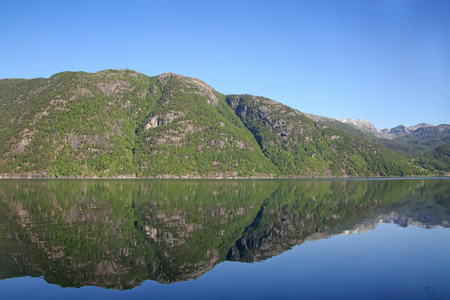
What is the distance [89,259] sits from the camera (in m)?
26.8

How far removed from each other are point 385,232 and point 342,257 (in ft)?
46.8

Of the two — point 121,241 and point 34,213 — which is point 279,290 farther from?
point 34,213

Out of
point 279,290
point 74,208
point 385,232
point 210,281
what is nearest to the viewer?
point 279,290

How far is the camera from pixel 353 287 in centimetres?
2200

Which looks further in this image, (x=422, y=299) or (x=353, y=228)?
(x=353, y=228)

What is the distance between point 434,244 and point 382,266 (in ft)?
38.6

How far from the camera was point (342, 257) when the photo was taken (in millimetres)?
29391

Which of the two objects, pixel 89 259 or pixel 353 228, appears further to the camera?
pixel 353 228

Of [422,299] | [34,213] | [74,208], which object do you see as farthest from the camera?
[74,208]

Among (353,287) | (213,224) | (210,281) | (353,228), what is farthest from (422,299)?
(213,224)

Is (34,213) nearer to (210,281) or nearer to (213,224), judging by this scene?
(213,224)

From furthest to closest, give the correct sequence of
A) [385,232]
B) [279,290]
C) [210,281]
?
[385,232]
[210,281]
[279,290]

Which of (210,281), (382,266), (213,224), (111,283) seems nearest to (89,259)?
(111,283)

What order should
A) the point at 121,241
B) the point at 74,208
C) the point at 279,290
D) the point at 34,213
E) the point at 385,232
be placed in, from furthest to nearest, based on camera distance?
the point at 74,208 → the point at 34,213 → the point at 385,232 → the point at 121,241 → the point at 279,290
